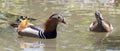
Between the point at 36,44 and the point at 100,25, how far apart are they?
3032 mm

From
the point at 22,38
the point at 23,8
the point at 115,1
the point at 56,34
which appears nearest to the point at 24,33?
the point at 22,38

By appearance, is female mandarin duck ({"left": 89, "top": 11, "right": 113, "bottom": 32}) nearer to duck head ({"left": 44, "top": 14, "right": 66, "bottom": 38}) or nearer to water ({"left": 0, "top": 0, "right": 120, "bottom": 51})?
water ({"left": 0, "top": 0, "right": 120, "bottom": 51})

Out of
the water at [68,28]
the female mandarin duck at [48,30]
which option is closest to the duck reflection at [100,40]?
the water at [68,28]

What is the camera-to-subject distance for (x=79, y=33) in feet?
44.7

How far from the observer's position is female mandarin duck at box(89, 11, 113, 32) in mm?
14498

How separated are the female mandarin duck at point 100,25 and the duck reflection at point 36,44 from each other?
2048 millimetres

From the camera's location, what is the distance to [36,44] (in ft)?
41.1

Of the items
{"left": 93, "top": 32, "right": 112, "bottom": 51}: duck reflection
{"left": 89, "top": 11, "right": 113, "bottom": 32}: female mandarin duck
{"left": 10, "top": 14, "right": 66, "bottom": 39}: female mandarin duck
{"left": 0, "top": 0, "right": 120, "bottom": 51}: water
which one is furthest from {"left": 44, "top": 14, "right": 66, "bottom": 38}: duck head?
{"left": 89, "top": 11, "right": 113, "bottom": 32}: female mandarin duck

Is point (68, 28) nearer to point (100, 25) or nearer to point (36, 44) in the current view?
point (100, 25)

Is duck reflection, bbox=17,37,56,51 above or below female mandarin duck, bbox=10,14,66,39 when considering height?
below

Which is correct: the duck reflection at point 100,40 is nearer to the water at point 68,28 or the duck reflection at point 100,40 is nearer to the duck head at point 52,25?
the water at point 68,28

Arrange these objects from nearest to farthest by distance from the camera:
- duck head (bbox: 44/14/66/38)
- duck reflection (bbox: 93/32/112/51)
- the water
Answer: duck reflection (bbox: 93/32/112/51) < the water < duck head (bbox: 44/14/66/38)

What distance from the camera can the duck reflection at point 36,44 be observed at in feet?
38.8

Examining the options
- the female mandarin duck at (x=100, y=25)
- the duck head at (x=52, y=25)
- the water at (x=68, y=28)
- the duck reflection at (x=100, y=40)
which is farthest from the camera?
the female mandarin duck at (x=100, y=25)
